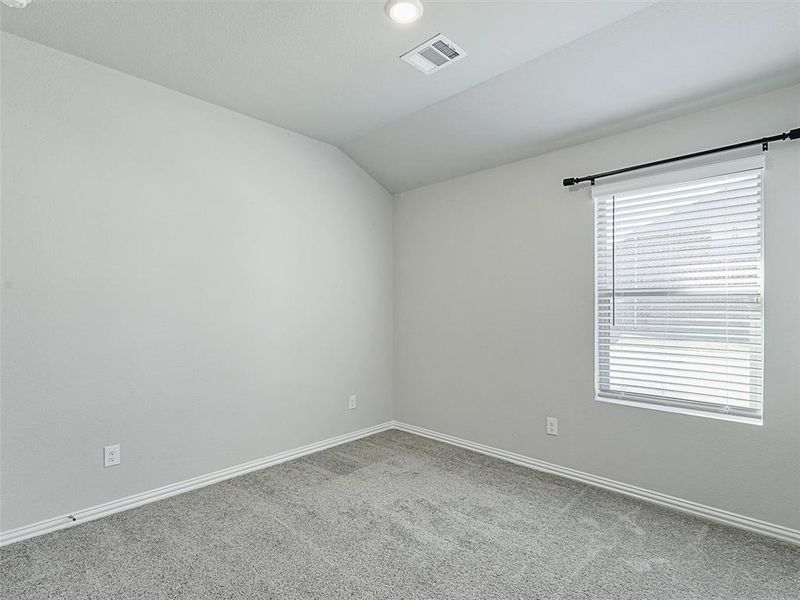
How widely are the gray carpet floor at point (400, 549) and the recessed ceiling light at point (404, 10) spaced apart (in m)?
2.57

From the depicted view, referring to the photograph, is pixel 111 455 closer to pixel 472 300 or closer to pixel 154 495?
pixel 154 495

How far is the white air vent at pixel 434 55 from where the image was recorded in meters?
2.33

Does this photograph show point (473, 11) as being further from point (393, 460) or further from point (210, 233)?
point (393, 460)

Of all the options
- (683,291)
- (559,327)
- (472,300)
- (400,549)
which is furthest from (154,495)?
(683,291)

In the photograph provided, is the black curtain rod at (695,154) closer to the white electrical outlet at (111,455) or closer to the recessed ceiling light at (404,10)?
the recessed ceiling light at (404,10)

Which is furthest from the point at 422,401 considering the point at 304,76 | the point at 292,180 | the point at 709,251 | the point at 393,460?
Result: the point at 304,76

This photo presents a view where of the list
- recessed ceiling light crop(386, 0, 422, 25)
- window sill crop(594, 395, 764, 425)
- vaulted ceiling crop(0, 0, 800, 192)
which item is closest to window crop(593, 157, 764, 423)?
window sill crop(594, 395, 764, 425)

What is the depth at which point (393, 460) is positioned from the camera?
3.41m

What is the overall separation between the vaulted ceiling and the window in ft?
1.59

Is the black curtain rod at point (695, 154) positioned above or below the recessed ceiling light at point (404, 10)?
below

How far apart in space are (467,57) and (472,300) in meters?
1.84

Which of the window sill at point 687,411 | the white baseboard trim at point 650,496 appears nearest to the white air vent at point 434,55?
the window sill at point 687,411

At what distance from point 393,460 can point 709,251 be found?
2521 millimetres

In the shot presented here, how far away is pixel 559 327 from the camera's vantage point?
3148 millimetres
